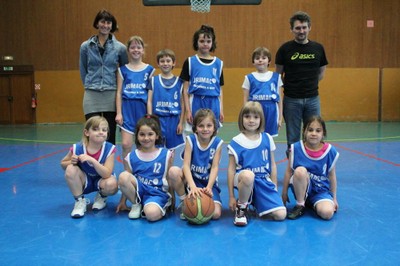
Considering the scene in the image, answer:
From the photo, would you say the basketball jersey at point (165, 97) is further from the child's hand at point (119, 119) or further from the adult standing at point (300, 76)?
the adult standing at point (300, 76)

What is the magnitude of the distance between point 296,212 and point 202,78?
176 cm

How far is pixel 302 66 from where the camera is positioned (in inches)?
170

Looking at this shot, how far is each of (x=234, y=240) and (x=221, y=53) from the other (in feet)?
34.0

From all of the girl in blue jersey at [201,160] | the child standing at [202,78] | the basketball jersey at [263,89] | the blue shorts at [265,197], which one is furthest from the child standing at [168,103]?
the blue shorts at [265,197]

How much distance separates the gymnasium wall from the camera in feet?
40.6

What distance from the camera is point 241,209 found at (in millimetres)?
3162

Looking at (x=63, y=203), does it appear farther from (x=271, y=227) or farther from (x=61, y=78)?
(x=61, y=78)

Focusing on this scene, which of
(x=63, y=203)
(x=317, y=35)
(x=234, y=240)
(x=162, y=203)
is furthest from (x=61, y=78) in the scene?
(x=234, y=240)

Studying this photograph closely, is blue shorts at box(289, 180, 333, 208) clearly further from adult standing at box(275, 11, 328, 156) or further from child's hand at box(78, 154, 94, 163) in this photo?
child's hand at box(78, 154, 94, 163)

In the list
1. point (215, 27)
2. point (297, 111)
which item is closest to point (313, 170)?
point (297, 111)

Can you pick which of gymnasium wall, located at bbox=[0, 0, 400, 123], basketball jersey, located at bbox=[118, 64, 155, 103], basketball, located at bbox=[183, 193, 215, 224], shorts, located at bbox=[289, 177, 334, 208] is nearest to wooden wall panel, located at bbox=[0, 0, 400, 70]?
gymnasium wall, located at bbox=[0, 0, 400, 123]

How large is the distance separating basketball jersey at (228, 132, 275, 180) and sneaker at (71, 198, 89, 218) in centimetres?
148

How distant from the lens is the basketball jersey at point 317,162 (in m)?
3.39

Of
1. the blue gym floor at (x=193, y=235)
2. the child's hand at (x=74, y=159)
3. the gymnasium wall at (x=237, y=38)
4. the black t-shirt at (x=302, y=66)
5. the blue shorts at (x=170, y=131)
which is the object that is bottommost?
the blue gym floor at (x=193, y=235)
